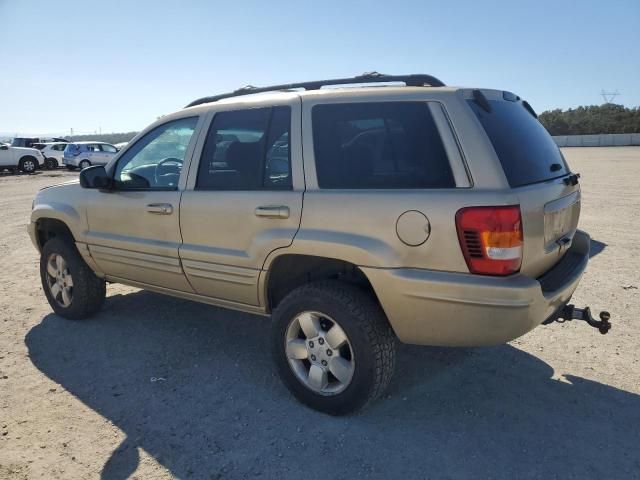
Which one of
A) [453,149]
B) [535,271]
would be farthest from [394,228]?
[535,271]

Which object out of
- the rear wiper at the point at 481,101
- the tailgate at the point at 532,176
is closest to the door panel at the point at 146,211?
the rear wiper at the point at 481,101

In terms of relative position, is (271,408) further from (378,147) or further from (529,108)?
(529,108)

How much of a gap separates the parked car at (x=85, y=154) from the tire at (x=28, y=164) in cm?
148

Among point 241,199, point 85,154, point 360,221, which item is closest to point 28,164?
point 85,154

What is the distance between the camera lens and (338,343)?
291cm

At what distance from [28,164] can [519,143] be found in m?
28.6

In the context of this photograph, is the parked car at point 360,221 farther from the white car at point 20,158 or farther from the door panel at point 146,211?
the white car at point 20,158

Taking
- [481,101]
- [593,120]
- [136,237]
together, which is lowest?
[136,237]

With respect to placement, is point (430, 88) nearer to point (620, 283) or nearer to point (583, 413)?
point (583, 413)

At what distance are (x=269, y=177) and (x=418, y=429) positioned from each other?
1747mm

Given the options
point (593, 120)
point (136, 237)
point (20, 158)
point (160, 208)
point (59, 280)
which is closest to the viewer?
point (160, 208)

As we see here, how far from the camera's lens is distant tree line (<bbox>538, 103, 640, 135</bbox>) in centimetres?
5791

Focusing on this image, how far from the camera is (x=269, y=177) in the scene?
3.16m

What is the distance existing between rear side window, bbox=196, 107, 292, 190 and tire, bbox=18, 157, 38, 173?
2663 cm
